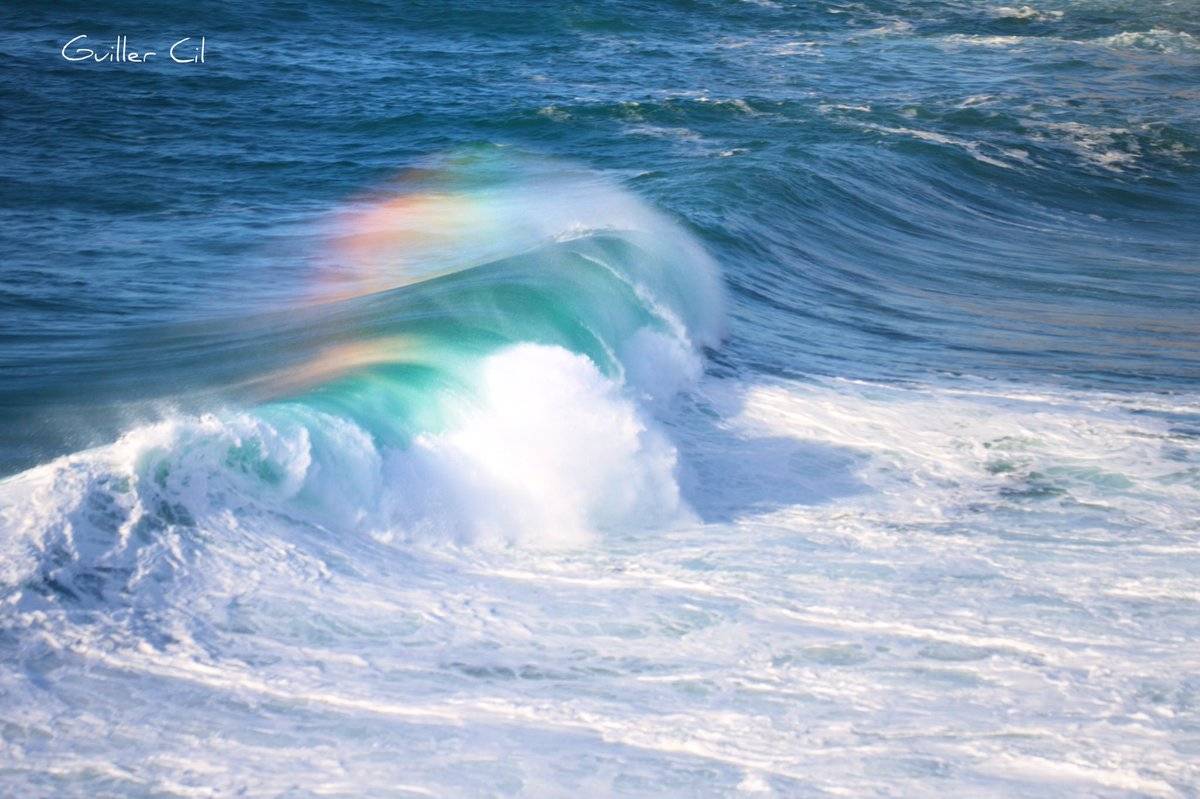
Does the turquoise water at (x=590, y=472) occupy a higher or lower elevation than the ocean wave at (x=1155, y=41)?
lower

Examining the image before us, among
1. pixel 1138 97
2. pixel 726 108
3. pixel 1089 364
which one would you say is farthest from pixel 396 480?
pixel 1138 97

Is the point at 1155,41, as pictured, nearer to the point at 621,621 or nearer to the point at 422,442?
the point at 422,442

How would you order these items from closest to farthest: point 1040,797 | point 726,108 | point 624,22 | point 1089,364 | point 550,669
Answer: point 1040,797 < point 550,669 < point 1089,364 < point 726,108 < point 624,22

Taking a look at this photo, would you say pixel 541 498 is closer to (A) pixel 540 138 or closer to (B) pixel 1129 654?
(B) pixel 1129 654

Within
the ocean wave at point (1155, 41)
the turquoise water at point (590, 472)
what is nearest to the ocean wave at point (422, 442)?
the turquoise water at point (590, 472)

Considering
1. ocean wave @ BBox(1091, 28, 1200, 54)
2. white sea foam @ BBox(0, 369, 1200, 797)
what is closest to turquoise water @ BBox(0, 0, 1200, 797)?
white sea foam @ BBox(0, 369, 1200, 797)

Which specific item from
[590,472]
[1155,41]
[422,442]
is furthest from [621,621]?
[1155,41]

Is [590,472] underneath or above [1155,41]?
underneath

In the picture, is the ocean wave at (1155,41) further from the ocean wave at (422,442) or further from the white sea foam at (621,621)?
the white sea foam at (621,621)
